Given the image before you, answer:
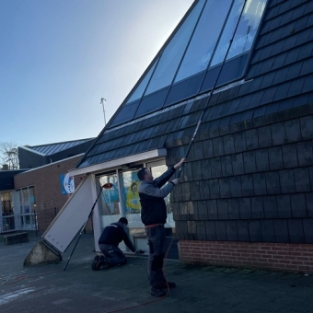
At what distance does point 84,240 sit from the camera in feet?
58.9

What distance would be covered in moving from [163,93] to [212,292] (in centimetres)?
580

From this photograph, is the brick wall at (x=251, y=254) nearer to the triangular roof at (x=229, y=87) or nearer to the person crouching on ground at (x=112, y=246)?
the person crouching on ground at (x=112, y=246)

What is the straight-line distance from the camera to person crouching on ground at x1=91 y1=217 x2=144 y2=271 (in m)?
10.6

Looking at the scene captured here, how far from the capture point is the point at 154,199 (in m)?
7.18

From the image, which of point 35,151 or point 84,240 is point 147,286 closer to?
point 84,240

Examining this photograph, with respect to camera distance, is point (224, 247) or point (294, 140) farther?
point (224, 247)

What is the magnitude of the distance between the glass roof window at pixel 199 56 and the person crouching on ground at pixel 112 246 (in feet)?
9.85

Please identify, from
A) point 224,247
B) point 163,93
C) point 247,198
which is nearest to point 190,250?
point 224,247

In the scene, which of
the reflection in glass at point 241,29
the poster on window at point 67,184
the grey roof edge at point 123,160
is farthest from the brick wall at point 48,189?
the reflection in glass at point 241,29

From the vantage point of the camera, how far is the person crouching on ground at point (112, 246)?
10.6 metres

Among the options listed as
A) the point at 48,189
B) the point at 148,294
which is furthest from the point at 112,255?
the point at 48,189

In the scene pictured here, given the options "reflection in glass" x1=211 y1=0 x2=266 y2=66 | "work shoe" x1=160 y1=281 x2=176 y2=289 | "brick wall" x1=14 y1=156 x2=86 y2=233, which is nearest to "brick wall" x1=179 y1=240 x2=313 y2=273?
"work shoe" x1=160 y1=281 x2=176 y2=289

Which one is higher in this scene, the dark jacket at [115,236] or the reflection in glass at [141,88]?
the reflection in glass at [141,88]

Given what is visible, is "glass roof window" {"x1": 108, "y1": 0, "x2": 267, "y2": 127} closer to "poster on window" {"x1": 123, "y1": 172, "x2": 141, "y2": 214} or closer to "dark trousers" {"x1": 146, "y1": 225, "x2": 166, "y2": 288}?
"poster on window" {"x1": 123, "y1": 172, "x2": 141, "y2": 214}
